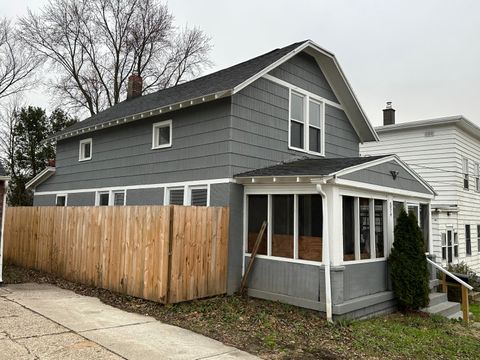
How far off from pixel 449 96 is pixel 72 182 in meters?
19.3

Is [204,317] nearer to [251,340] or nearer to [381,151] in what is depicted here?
[251,340]

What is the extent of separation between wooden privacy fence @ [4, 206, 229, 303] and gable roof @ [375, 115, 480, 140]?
11.6 metres

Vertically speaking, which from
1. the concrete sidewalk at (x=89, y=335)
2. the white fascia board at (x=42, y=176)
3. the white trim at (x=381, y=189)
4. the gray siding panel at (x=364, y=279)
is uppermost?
the white fascia board at (x=42, y=176)

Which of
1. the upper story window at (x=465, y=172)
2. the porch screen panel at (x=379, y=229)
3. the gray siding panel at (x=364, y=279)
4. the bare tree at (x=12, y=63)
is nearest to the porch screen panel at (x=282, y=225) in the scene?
the gray siding panel at (x=364, y=279)

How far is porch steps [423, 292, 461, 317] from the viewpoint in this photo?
964cm

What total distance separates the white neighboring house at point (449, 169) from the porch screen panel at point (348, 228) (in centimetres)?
796

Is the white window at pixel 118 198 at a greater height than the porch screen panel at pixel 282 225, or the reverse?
the white window at pixel 118 198

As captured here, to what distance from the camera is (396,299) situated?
31.1 feet

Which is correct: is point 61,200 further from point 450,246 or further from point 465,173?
point 465,173

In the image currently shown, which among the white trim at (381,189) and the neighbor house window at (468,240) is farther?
the neighbor house window at (468,240)

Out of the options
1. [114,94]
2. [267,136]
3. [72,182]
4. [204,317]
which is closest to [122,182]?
[72,182]

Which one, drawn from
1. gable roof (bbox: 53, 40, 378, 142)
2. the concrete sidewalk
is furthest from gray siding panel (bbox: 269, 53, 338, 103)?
the concrete sidewalk

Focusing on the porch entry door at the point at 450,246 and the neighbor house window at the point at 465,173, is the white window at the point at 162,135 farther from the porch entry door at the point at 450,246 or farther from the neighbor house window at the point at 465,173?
the neighbor house window at the point at 465,173

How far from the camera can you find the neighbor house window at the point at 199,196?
9.80m
